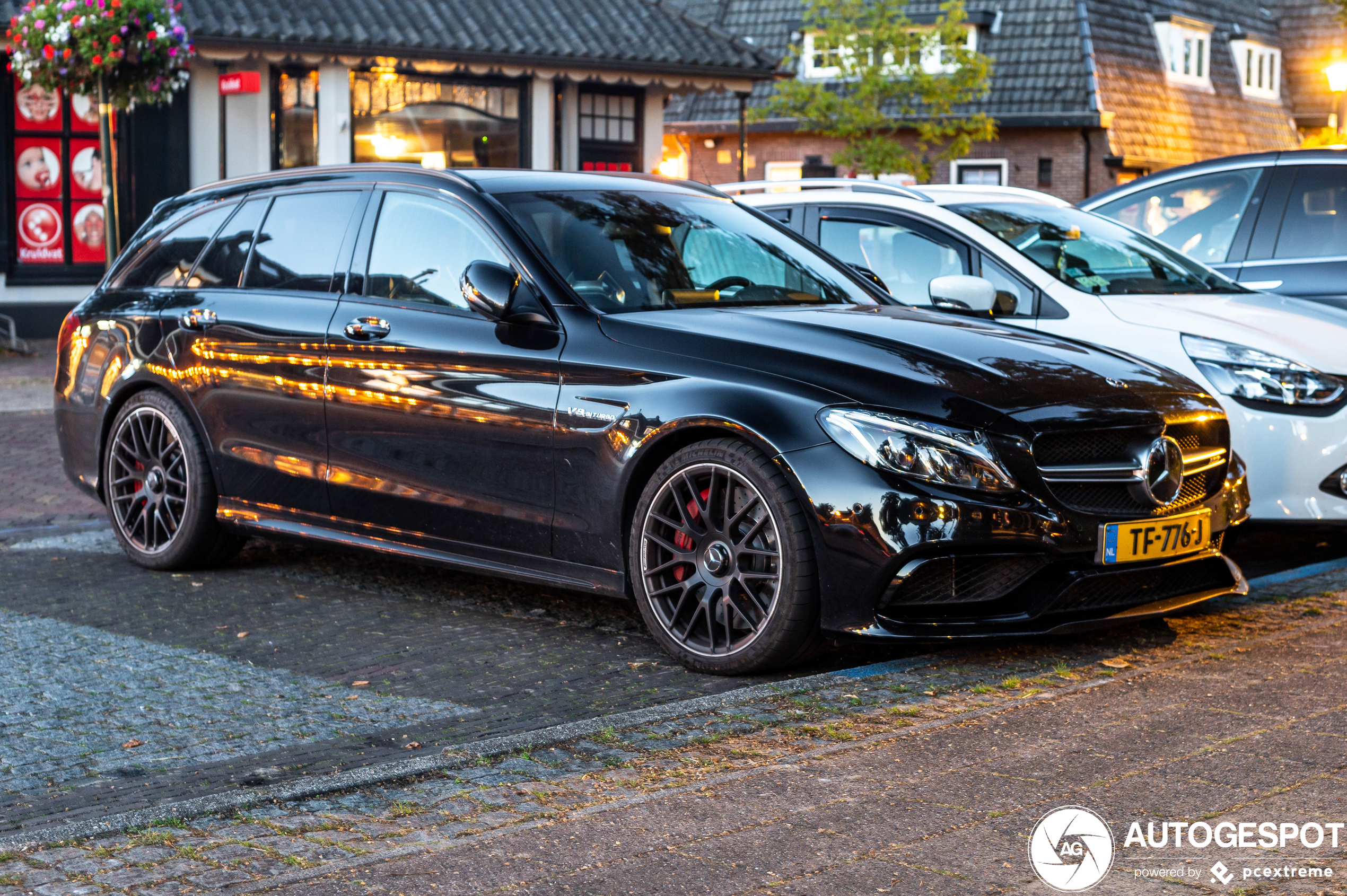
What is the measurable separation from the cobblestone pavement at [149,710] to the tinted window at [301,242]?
169 cm

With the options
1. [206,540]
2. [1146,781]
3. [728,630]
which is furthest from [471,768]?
[206,540]

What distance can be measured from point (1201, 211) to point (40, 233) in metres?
14.9

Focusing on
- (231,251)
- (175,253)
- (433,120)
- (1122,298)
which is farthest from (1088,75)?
(231,251)

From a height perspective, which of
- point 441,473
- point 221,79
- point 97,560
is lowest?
point 97,560

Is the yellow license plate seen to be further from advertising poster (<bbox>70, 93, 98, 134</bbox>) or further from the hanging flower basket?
advertising poster (<bbox>70, 93, 98, 134</bbox>)

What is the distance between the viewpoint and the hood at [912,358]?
5.11 metres

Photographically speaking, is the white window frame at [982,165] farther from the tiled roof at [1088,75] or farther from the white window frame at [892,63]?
the white window frame at [892,63]

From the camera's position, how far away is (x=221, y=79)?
1812 centimetres

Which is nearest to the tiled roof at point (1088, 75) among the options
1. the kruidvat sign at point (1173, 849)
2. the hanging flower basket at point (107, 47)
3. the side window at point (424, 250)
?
the hanging flower basket at point (107, 47)

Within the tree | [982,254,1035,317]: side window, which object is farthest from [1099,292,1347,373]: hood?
the tree

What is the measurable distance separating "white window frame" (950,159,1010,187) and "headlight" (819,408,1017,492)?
102ft

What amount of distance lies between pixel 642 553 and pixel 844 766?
139cm

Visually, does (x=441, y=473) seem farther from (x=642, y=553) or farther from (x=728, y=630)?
(x=728, y=630)

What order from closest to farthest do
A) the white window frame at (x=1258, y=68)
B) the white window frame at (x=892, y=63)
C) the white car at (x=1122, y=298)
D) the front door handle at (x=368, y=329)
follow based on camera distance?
→ the front door handle at (x=368, y=329)
the white car at (x=1122, y=298)
the white window frame at (x=892, y=63)
the white window frame at (x=1258, y=68)
